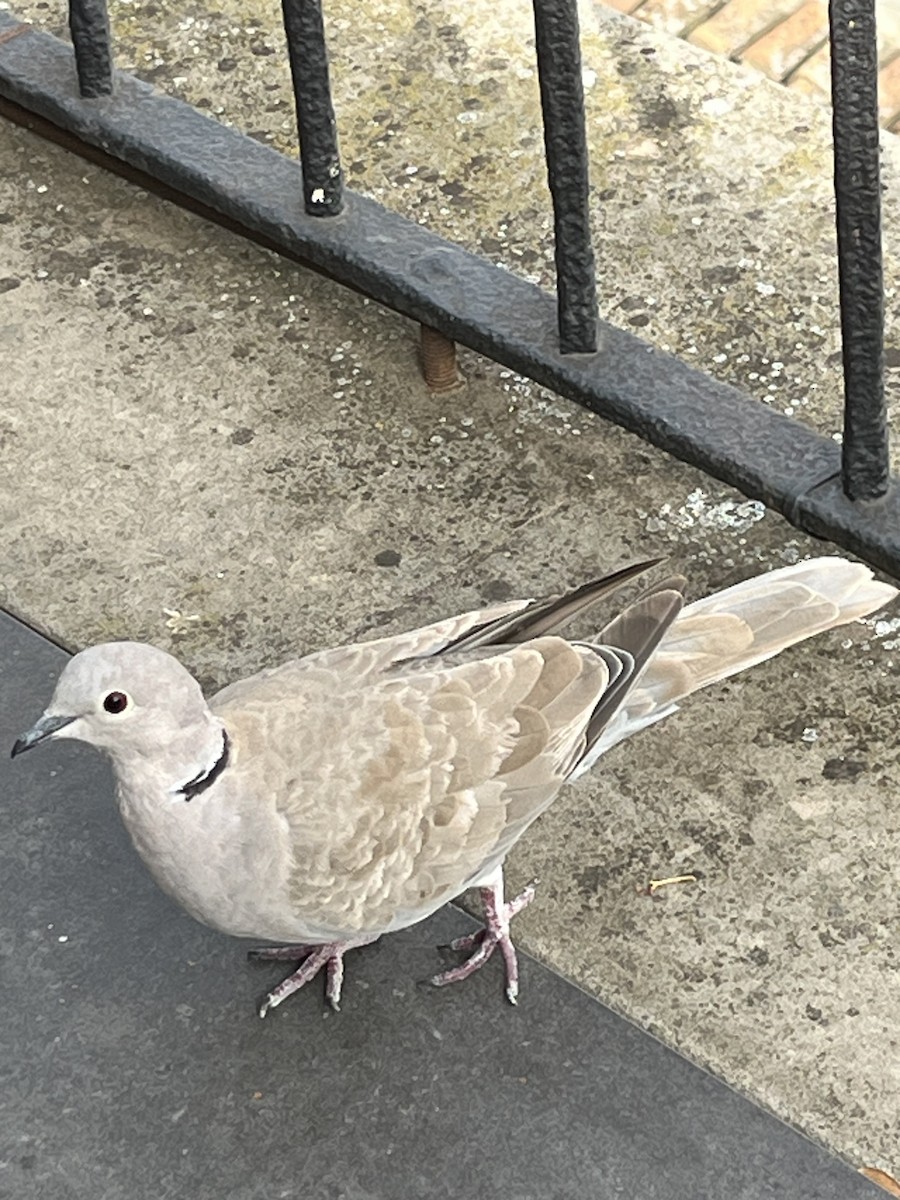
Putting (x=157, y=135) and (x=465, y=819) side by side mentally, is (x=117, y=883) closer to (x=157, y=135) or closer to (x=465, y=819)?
(x=465, y=819)

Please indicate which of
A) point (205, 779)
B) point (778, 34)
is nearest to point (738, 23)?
point (778, 34)

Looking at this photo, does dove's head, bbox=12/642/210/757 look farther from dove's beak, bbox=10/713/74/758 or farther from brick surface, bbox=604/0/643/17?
brick surface, bbox=604/0/643/17

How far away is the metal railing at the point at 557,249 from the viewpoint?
2770 mm

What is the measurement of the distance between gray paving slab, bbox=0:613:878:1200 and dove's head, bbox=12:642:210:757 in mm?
512

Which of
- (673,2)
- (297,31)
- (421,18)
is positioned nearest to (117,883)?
(297,31)

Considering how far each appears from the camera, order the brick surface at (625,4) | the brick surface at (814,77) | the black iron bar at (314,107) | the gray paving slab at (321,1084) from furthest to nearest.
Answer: the brick surface at (625,4) < the brick surface at (814,77) < the black iron bar at (314,107) < the gray paving slab at (321,1084)

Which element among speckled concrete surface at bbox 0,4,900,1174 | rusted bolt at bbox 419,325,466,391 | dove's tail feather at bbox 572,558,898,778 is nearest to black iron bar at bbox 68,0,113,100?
speckled concrete surface at bbox 0,4,900,1174

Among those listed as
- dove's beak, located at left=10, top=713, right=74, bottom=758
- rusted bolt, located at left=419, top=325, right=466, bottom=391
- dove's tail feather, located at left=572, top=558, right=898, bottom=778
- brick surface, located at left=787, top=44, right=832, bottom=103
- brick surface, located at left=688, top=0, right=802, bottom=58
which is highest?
dove's beak, located at left=10, top=713, right=74, bottom=758

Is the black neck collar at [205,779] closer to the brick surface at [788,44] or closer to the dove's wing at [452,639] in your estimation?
the dove's wing at [452,639]

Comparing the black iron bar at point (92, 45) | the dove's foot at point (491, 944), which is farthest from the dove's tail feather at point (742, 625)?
the black iron bar at point (92, 45)

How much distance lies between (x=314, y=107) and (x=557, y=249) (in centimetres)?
50

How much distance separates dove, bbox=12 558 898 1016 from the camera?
2455mm

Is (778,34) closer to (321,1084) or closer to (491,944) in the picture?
(491,944)

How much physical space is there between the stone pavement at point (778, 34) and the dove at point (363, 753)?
2.57m
